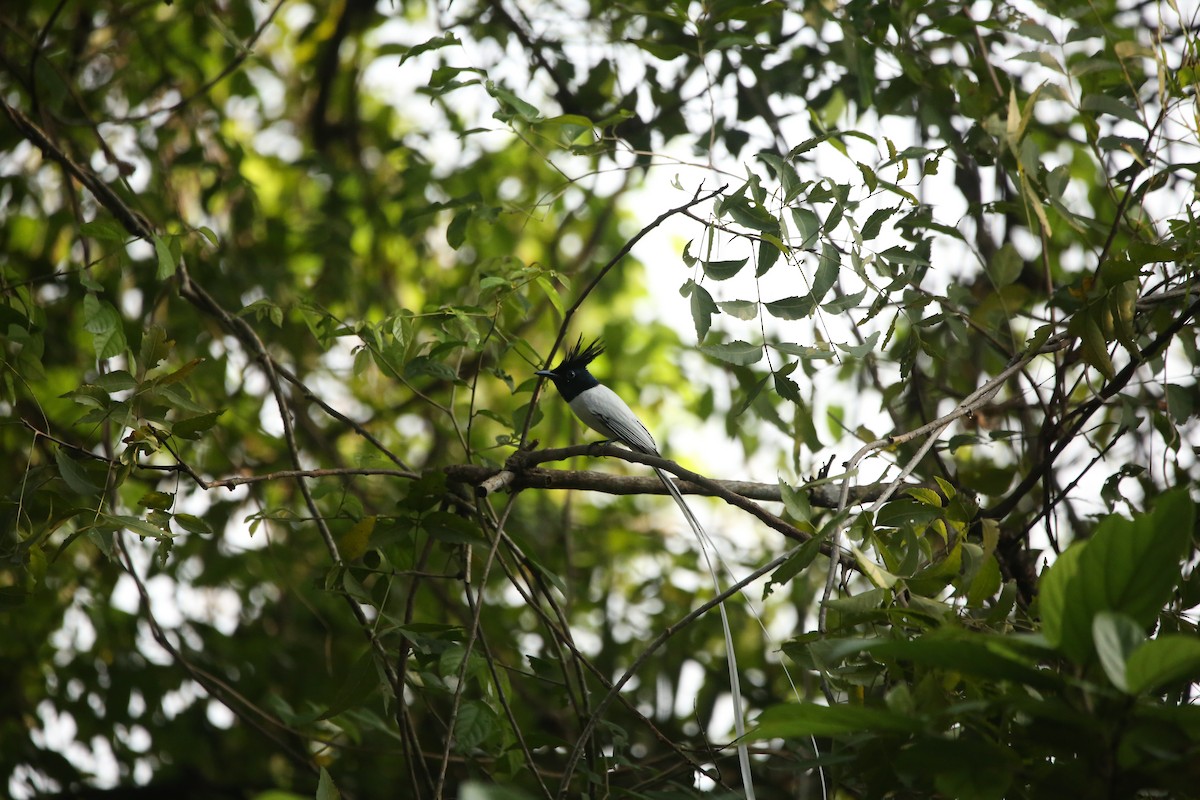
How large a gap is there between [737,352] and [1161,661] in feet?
3.03

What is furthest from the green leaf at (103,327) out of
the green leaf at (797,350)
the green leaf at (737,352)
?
the green leaf at (797,350)

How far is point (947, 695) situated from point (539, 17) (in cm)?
285

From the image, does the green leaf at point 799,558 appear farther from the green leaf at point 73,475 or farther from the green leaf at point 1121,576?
the green leaf at point 73,475

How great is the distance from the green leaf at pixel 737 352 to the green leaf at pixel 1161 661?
2.86 ft

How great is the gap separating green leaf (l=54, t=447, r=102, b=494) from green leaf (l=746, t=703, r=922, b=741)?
3.95 ft

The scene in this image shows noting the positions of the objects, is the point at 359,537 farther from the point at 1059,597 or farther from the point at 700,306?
the point at 1059,597

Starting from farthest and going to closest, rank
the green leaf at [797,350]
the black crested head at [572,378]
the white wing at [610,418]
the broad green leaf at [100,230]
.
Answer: the black crested head at [572,378] → the white wing at [610,418] → the broad green leaf at [100,230] → the green leaf at [797,350]

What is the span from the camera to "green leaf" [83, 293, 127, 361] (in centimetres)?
185

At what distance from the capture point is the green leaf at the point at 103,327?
1.85 metres

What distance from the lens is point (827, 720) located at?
105cm

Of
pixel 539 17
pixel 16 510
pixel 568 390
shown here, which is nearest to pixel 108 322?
pixel 16 510

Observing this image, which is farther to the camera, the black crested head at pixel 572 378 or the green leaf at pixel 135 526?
the black crested head at pixel 572 378

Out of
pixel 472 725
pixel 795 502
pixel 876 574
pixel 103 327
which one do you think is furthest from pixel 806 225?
pixel 103 327

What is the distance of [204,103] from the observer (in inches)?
159
